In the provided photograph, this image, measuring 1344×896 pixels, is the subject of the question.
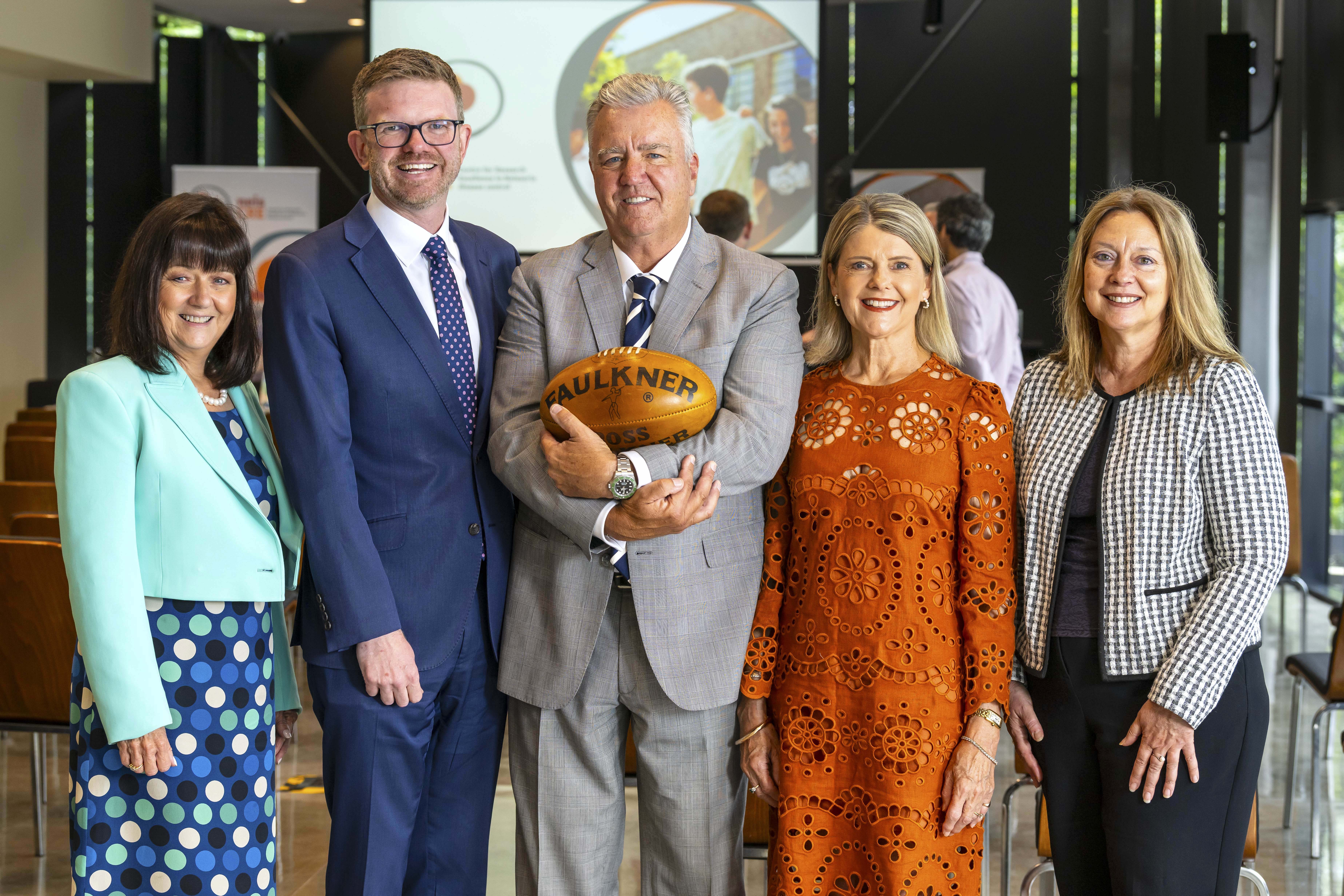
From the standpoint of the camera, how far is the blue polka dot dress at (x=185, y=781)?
6.05 ft

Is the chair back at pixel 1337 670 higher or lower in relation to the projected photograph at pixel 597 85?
lower

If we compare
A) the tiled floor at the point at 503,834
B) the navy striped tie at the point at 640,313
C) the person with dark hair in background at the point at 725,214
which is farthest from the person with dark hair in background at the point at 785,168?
the navy striped tie at the point at 640,313

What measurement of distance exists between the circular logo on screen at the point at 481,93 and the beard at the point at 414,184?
4.96 meters

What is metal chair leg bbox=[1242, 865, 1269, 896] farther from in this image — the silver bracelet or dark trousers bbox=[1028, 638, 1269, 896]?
the silver bracelet

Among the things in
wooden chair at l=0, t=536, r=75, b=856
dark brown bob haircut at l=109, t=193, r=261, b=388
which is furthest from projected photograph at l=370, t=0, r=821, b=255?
dark brown bob haircut at l=109, t=193, r=261, b=388

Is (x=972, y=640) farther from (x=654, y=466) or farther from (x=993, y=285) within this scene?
(x=993, y=285)

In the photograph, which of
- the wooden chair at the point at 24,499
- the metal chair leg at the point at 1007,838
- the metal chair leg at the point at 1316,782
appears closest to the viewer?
the metal chair leg at the point at 1007,838

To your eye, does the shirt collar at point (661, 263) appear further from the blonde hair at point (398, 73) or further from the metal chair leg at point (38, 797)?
the metal chair leg at point (38, 797)

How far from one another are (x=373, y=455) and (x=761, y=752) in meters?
0.88

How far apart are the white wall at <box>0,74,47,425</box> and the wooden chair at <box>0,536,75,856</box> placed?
7.36 meters

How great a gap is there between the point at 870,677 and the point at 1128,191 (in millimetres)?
977

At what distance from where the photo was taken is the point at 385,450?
6.53ft

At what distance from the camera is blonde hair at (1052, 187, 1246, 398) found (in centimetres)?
186

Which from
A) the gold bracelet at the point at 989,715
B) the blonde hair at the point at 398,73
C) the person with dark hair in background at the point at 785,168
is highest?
the person with dark hair in background at the point at 785,168
